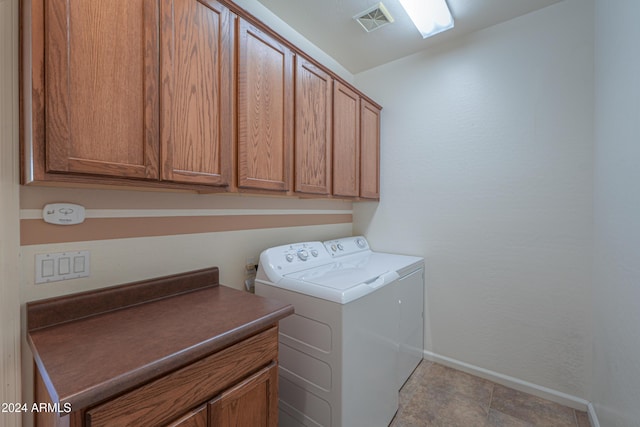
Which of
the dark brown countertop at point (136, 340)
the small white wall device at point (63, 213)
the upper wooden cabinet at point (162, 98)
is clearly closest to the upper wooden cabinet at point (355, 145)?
the upper wooden cabinet at point (162, 98)

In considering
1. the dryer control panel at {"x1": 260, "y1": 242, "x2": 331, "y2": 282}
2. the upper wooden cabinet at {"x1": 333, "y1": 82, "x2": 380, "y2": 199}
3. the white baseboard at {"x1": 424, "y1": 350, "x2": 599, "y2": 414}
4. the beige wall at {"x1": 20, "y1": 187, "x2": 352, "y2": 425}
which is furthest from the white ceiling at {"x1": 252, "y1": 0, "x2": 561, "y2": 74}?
the white baseboard at {"x1": 424, "y1": 350, "x2": 599, "y2": 414}

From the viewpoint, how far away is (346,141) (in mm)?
2145

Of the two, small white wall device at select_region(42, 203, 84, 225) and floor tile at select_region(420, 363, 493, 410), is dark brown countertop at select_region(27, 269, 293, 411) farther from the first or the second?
floor tile at select_region(420, 363, 493, 410)

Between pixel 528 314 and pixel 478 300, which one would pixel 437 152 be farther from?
pixel 528 314

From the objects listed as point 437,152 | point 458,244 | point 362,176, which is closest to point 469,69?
point 437,152

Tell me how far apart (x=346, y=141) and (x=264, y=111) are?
2.77 feet

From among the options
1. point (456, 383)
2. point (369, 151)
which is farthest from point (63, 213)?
point (456, 383)

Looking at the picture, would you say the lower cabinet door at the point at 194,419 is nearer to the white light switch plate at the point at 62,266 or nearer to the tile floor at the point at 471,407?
the white light switch plate at the point at 62,266

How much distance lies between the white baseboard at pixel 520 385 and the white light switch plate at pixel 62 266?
2483mm

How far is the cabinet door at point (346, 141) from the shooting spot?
6.65 feet

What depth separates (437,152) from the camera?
2.31 metres

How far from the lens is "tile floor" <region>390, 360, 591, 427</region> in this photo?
1679mm

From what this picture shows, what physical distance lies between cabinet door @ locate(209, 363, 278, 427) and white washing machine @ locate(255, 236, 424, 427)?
11.8 inches

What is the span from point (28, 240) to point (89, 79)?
24.7 inches
